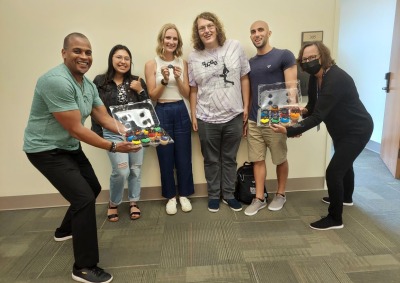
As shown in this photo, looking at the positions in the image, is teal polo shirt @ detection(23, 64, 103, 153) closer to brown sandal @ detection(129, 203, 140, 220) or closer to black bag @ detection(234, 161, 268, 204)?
brown sandal @ detection(129, 203, 140, 220)

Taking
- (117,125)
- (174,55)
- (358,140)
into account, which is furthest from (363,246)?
(174,55)

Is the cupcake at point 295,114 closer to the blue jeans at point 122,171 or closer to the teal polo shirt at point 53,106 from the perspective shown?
the blue jeans at point 122,171

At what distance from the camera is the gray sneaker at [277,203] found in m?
2.62

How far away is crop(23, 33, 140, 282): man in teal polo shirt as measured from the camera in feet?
5.10

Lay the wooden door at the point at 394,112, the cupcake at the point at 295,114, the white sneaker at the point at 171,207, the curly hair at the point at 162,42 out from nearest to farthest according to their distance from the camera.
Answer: the cupcake at the point at 295,114
the curly hair at the point at 162,42
the white sneaker at the point at 171,207
the wooden door at the point at 394,112

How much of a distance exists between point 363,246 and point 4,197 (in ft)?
10.6

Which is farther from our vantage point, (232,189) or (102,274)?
(232,189)

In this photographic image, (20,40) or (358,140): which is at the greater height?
(20,40)

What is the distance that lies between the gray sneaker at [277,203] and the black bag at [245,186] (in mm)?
106

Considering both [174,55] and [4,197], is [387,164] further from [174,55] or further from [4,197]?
[4,197]

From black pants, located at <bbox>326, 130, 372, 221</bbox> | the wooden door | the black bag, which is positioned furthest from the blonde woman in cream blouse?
the wooden door

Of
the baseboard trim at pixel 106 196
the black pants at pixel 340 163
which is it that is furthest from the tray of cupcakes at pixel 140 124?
the black pants at pixel 340 163

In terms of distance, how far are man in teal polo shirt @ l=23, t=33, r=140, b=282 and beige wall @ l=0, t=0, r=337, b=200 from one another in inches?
41.0

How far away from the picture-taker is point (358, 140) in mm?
2137
